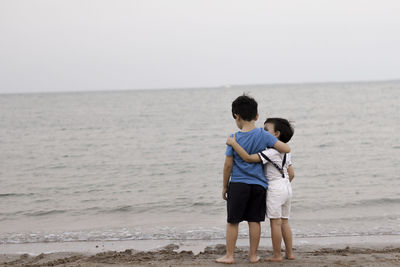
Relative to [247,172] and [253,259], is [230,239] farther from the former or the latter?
[247,172]

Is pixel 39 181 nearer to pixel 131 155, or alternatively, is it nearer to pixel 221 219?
pixel 131 155

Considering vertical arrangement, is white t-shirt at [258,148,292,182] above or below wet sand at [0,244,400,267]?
above

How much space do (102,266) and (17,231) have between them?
3.26 metres

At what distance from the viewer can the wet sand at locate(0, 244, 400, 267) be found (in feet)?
14.5

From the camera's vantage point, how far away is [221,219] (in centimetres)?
739

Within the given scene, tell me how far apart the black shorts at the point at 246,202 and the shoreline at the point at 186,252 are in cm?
48

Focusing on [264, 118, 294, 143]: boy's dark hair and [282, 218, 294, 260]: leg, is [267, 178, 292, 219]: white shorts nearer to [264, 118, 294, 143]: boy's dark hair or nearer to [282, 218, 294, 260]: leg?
[282, 218, 294, 260]: leg

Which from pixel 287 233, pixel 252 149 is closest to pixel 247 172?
pixel 252 149

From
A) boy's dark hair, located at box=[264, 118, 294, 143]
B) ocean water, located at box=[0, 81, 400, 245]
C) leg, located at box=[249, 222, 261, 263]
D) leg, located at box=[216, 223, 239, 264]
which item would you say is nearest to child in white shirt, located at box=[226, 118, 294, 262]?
boy's dark hair, located at box=[264, 118, 294, 143]

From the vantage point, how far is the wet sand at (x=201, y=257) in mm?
4415

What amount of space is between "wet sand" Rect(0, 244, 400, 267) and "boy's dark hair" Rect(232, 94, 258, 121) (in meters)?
1.37

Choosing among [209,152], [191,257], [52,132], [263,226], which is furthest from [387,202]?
[52,132]

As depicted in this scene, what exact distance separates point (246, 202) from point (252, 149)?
473 millimetres

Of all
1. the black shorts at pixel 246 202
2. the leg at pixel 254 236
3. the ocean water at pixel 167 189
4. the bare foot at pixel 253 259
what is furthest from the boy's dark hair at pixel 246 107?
the ocean water at pixel 167 189
